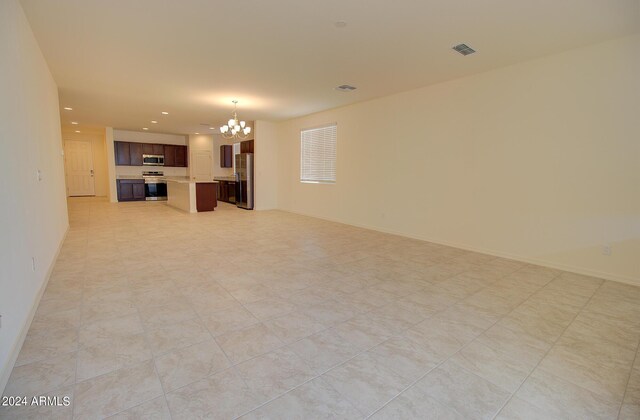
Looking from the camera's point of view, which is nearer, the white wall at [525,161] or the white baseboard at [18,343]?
the white baseboard at [18,343]

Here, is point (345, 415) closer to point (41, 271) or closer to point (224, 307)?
point (224, 307)

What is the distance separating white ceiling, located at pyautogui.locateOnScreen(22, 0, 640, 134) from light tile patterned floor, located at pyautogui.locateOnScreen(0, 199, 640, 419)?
2.71 m

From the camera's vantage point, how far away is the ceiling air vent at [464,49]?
3602mm

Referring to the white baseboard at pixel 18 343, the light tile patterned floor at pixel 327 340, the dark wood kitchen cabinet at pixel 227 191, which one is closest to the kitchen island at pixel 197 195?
the dark wood kitchen cabinet at pixel 227 191

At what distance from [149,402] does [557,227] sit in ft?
15.6

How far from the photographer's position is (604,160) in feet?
11.7

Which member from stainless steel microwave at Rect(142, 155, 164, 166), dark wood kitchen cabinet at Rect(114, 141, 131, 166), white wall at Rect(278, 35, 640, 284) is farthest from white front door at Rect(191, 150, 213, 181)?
white wall at Rect(278, 35, 640, 284)

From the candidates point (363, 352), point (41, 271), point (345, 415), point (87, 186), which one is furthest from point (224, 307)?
point (87, 186)

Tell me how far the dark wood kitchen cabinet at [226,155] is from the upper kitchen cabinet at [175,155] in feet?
4.75

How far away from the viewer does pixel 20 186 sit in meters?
2.51

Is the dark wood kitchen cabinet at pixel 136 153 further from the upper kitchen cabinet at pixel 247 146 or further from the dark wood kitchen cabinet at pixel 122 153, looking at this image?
the upper kitchen cabinet at pixel 247 146

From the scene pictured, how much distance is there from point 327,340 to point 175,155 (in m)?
11.6

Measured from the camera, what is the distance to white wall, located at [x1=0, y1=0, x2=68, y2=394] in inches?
77.7

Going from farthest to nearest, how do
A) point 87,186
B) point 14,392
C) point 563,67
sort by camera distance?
point 87,186
point 563,67
point 14,392
